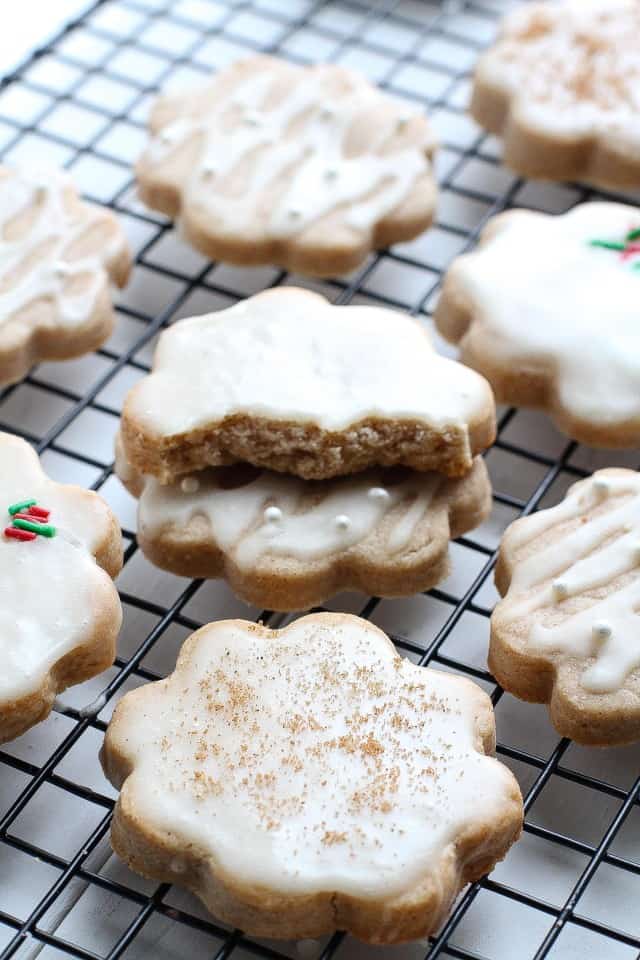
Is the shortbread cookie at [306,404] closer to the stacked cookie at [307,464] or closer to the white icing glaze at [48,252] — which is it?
the stacked cookie at [307,464]

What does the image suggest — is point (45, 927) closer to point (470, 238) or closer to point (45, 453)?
point (45, 453)

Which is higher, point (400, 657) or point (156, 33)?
point (156, 33)

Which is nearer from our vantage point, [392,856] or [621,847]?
[392,856]

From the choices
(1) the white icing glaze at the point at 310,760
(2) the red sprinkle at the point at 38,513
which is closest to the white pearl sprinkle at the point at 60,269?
(2) the red sprinkle at the point at 38,513

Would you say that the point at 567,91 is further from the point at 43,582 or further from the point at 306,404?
the point at 43,582

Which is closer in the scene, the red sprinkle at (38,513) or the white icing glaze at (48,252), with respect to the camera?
the red sprinkle at (38,513)

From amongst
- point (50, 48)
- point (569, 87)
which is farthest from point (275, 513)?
point (50, 48)

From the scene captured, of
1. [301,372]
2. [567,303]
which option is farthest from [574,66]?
[301,372]
